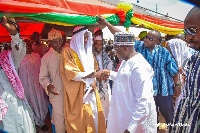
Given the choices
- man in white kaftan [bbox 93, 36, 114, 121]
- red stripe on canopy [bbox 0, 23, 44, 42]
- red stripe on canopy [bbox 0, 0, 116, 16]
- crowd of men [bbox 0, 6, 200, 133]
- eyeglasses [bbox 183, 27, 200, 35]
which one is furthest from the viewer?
red stripe on canopy [bbox 0, 23, 44, 42]

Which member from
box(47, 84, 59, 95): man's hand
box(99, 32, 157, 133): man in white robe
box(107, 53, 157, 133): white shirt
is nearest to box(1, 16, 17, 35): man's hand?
box(47, 84, 59, 95): man's hand

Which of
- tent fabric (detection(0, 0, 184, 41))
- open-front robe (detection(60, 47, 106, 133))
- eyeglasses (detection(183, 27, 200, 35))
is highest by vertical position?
tent fabric (detection(0, 0, 184, 41))

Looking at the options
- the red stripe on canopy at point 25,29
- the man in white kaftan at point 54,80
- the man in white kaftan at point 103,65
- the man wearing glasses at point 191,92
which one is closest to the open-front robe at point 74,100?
the man in white kaftan at point 54,80

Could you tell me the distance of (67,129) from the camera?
3.67m

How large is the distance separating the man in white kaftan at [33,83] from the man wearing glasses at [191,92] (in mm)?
4063

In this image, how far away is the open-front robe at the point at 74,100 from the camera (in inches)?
142

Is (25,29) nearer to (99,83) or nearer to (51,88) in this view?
(51,88)

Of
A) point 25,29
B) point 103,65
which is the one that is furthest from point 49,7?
point 25,29

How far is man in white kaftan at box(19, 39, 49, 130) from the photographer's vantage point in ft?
16.5

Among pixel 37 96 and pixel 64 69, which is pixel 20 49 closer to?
pixel 64 69

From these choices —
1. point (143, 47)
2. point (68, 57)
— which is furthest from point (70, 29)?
point (143, 47)

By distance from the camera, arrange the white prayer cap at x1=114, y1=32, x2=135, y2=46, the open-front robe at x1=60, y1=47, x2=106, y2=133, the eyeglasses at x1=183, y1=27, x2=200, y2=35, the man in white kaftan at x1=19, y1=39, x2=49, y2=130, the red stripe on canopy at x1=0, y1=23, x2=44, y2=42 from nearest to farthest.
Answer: the eyeglasses at x1=183, y1=27, x2=200, y2=35
the white prayer cap at x1=114, y1=32, x2=135, y2=46
the open-front robe at x1=60, y1=47, x2=106, y2=133
the man in white kaftan at x1=19, y1=39, x2=49, y2=130
the red stripe on canopy at x1=0, y1=23, x2=44, y2=42

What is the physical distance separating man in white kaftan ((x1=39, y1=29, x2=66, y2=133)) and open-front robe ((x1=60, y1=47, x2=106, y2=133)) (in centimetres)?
15

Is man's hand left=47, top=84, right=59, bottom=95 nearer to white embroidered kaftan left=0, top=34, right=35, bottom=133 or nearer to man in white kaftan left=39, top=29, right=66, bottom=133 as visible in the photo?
man in white kaftan left=39, top=29, right=66, bottom=133
